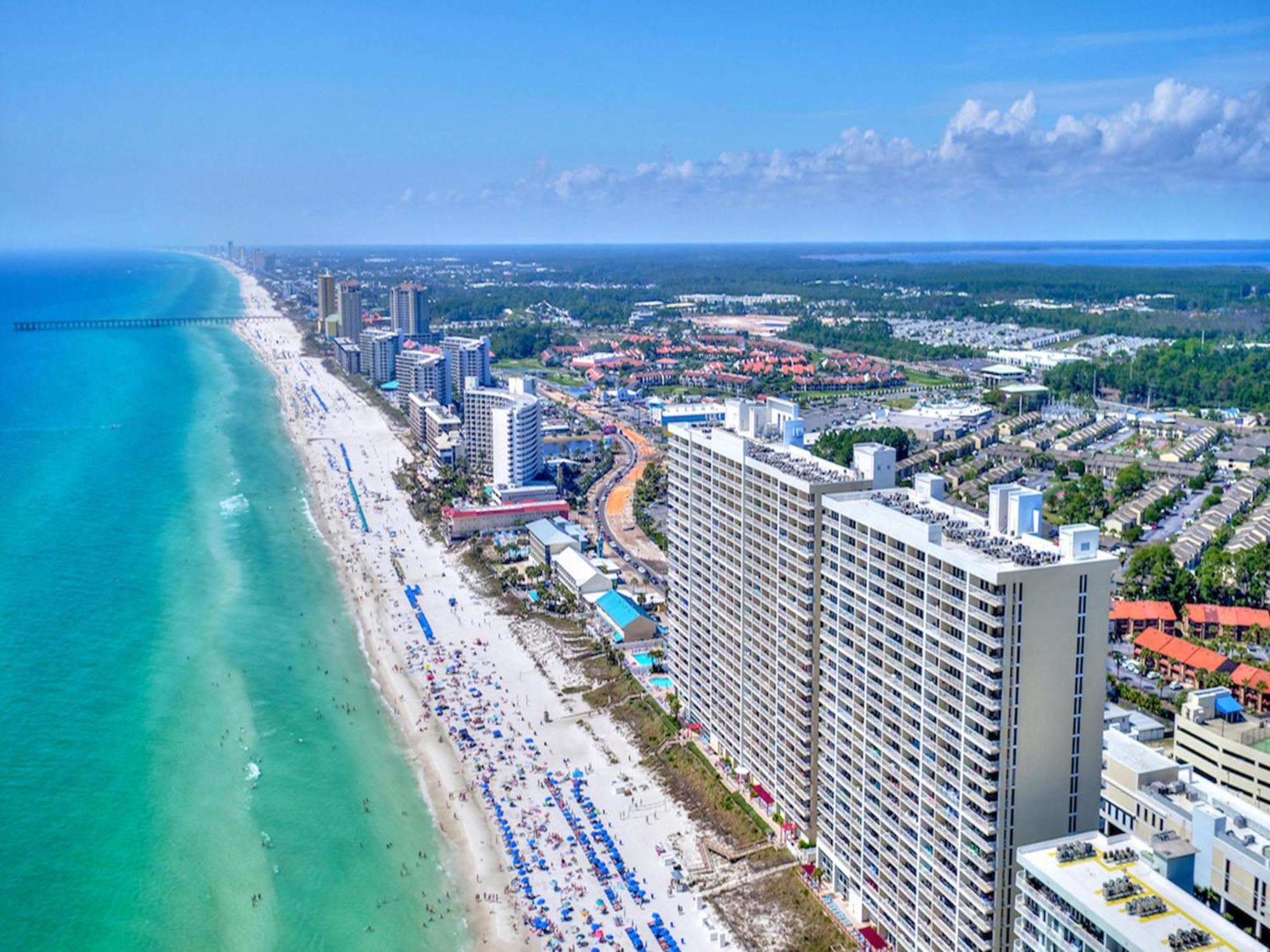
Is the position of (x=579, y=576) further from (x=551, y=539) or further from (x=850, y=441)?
(x=850, y=441)

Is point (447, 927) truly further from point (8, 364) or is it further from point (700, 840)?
point (8, 364)

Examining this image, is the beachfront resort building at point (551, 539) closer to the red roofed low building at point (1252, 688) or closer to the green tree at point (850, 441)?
the green tree at point (850, 441)

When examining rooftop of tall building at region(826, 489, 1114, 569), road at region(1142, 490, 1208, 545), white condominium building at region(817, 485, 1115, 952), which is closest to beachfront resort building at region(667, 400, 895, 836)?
rooftop of tall building at region(826, 489, 1114, 569)

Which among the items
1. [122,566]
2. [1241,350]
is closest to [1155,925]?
[122,566]

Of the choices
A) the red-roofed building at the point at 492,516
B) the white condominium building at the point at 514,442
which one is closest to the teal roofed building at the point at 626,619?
the red-roofed building at the point at 492,516

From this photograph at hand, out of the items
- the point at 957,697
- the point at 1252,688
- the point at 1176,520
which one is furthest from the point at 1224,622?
the point at 957,697

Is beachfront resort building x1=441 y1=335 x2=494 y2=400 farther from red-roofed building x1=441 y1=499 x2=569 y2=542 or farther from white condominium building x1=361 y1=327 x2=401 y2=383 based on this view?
red-roofed building x1=441 y1=499 x2=569 y2=542
